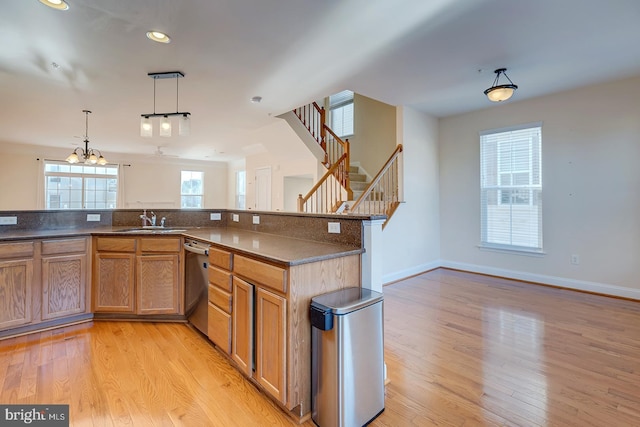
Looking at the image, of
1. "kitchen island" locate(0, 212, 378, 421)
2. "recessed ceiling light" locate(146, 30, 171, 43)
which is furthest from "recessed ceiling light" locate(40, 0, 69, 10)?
"kitchen island" locate(0, 212, 378, 421)

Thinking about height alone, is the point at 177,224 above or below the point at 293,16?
below

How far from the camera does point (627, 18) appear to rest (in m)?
2.49

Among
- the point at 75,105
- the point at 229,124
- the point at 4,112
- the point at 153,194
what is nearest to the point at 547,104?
the point at 229,124

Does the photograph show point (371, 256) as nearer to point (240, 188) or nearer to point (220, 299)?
point (220, 299)

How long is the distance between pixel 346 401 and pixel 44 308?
2.88 meters

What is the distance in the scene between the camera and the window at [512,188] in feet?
14.8

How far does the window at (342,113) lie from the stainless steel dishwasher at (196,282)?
5.24 metres

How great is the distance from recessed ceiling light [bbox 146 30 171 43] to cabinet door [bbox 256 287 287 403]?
236 cm

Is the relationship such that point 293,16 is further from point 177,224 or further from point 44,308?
point 44,308

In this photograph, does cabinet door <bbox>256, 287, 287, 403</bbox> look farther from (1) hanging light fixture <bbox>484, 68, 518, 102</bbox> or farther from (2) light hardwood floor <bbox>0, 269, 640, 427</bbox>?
(1) hanging light fixture <bbox>484, 68, 518, 102</bbox>

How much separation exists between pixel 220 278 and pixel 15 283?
1.89 metres

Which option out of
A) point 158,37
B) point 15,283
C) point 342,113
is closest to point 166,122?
point 158,37

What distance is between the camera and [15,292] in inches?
102

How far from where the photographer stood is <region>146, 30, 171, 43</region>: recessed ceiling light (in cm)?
260
